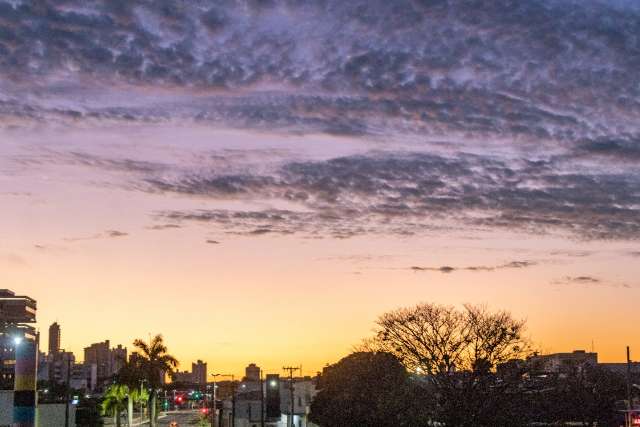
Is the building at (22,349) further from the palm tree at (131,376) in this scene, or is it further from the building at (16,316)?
the palm tree at (131,376)

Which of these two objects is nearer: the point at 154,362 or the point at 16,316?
the point at 16,316

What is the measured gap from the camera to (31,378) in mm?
60781

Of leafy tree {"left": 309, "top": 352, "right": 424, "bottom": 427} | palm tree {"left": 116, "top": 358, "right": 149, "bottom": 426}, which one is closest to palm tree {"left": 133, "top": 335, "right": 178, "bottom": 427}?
palm tree {"left": 116, "top": 358, "right": 149, "bottom": 426}

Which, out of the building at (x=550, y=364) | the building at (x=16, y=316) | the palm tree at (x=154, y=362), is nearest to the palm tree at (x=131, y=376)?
the palm tree at (x=154, y=362)

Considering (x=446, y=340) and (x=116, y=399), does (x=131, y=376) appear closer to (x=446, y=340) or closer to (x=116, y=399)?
(x=116, y=399)

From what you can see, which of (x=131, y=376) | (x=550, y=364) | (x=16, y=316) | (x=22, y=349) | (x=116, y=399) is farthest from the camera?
(x=116, y=399)

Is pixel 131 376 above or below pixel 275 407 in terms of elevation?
above

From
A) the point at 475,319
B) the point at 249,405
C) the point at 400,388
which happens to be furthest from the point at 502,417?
the point at 249,405

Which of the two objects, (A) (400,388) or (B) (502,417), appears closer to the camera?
(B) (502,417)

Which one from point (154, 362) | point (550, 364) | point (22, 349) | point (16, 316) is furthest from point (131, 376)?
point (550, 364)

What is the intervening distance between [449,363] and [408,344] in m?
3.74

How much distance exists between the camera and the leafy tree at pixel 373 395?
66.8 metres

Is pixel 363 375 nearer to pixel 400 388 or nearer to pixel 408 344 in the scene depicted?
pixel 400 388

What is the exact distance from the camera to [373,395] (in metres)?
73.4
